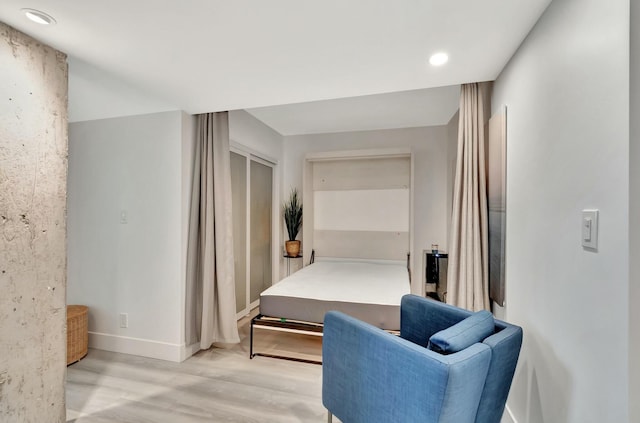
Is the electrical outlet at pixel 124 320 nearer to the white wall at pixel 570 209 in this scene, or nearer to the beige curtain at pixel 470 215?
the beige curtain at pixel 470 215

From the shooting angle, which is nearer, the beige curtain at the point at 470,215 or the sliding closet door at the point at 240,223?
the beige curtain at the point at 470,215

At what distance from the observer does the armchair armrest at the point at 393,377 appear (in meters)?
1.04

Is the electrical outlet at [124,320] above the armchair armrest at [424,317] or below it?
below

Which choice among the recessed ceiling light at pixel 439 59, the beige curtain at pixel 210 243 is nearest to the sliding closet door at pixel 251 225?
the beige curtain at pixel 210 243

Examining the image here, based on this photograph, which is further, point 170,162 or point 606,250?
point 170,162

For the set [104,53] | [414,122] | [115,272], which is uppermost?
[414,122]

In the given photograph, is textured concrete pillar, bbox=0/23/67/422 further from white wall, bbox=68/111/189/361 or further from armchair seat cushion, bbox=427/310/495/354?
armchair seat cushion, bbox=427/310/495/354

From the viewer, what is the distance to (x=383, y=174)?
392cm

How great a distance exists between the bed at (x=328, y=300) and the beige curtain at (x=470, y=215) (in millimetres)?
488

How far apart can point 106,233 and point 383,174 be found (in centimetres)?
314

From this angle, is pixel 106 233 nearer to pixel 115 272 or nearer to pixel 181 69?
pixel 115 272

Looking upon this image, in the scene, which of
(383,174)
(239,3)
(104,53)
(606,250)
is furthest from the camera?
(383,174)

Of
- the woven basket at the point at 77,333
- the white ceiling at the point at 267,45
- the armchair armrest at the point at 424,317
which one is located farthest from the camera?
the woven basket at the point at 77,333

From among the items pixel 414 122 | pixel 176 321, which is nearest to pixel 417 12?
pixel 414 122
